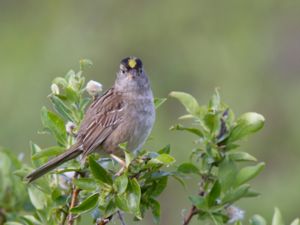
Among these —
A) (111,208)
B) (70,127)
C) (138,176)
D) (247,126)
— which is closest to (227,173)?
(247,126)

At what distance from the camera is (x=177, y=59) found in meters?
10.9

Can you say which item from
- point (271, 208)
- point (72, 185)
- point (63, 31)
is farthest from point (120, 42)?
point (72, 185)

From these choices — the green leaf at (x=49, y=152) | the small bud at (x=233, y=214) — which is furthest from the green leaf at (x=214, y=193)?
the green leaf at (x=49, y=152)

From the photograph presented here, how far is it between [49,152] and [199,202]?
1.74 feet

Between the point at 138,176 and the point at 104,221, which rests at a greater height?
the point at 138,176

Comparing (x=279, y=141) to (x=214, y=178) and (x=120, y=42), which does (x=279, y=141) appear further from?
(x=214, y=178)

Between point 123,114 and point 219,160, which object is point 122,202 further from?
point 123,114

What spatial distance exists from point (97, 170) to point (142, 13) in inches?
348

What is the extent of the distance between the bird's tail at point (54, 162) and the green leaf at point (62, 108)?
0.11 m

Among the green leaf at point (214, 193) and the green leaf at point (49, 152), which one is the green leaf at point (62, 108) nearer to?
the green leaf at point (49, 152)

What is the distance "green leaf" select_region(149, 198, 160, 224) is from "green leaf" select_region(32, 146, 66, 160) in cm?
35

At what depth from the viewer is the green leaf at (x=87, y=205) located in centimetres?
290

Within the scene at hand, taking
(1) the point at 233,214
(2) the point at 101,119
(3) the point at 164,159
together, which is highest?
(2) the point at 101,119

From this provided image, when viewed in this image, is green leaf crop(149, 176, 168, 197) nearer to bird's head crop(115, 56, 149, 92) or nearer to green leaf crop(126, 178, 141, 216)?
green leaf crop(126, 178, 141, 216)
